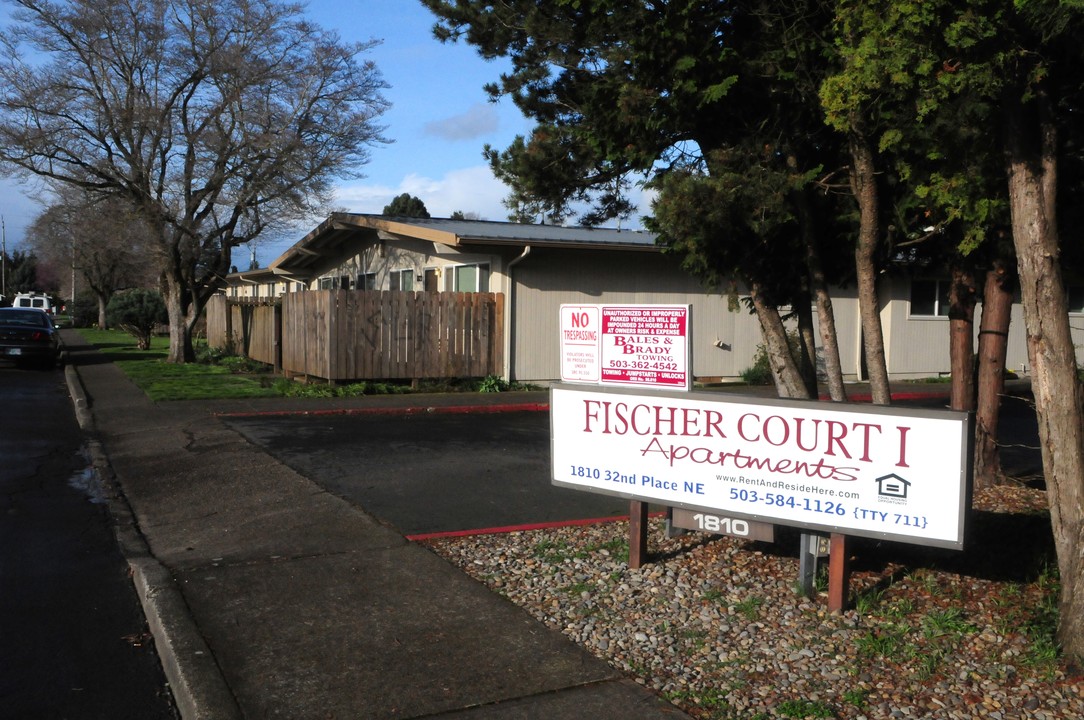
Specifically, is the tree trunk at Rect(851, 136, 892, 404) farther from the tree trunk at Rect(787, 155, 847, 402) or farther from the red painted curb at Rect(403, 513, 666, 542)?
the red painted curb at Rect(403, 513, 666, 542)

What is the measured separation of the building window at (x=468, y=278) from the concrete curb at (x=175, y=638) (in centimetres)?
1203

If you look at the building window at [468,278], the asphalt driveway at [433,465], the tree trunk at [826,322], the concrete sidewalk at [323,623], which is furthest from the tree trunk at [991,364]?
the building window at [468,278]

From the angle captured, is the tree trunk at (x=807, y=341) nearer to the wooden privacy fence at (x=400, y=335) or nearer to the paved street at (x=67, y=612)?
the paved street at (x=67, y=612)

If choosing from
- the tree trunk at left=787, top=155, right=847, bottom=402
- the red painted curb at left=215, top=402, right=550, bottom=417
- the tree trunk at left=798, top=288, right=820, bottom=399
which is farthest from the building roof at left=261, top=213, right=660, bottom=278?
the tree trunk at left=787, top=155, right=847, bottom=402

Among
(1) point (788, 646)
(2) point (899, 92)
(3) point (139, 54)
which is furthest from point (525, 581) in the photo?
(3) point (139, 54)

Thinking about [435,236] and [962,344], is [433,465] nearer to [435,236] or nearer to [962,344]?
[962,344]

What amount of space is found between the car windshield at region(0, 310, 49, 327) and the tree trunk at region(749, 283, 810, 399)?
2290cm

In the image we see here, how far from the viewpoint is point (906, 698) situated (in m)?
4.81

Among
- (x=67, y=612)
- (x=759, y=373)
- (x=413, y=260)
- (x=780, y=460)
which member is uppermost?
(x=413, y=260)

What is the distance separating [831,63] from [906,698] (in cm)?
476

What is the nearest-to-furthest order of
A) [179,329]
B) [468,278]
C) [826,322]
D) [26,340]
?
[826,322] → [468,278] → [26,340] → [179,329]

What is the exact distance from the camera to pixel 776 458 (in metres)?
6.09

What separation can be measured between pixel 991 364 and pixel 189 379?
17.0 meters

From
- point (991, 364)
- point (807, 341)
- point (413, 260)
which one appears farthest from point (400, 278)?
point (991, 364)
